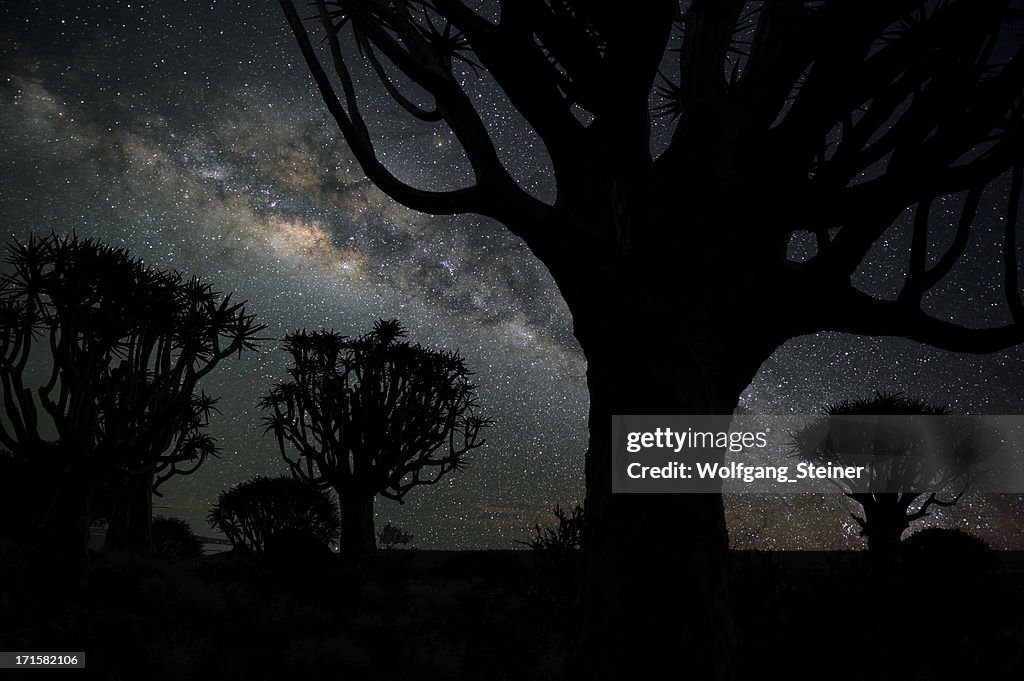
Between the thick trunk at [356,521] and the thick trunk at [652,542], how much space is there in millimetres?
14523

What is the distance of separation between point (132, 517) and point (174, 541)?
477 centimetres

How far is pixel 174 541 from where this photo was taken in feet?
65.3

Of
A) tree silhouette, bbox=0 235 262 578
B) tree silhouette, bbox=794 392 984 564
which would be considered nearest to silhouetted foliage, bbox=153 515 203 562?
tree silhouette, bbox=0 235 262 578

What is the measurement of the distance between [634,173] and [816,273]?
123cm

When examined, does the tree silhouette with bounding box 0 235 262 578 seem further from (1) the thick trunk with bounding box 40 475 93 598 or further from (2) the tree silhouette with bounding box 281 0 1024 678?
(2) the tree silhouette with bounding box 281 0 1024 678

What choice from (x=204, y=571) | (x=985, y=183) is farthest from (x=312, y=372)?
(x=985, y=183)

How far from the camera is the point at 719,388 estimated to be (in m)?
3.48

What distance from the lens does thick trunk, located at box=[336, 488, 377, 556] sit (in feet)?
54.4

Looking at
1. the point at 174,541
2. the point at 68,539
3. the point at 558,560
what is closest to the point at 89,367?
the point at 68,539

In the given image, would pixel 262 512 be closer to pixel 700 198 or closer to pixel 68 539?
pixel 68 539

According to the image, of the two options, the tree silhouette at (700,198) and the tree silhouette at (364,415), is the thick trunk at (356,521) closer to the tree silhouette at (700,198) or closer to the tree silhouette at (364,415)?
the tree silhouette at (364,415)

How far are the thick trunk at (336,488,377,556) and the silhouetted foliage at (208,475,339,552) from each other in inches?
25.1

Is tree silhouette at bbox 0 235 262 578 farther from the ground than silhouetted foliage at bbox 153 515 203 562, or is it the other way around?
tree silhouette at bbox 0 235 262 578

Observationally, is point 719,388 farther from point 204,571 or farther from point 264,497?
point 264,497
